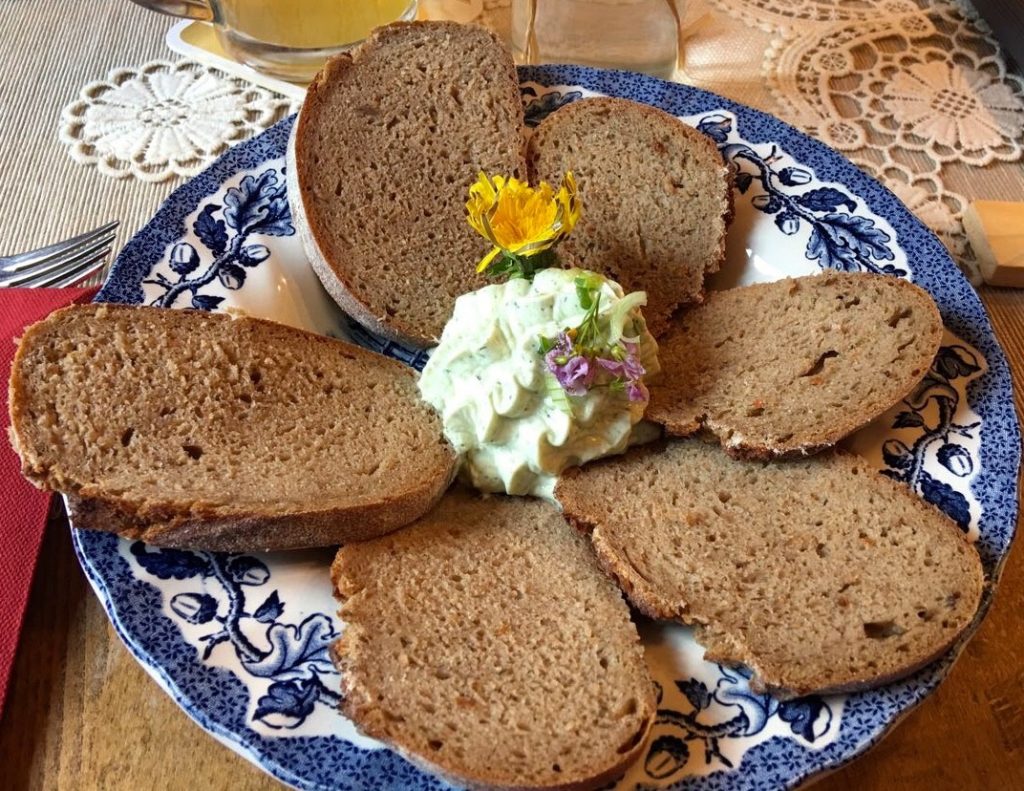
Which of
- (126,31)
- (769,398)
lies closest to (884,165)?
(769,398)

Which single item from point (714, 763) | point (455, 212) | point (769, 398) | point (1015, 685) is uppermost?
point (455, 212)

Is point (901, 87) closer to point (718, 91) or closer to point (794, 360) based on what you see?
point (718, 91)

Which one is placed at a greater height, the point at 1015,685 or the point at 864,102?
the point at 864,102

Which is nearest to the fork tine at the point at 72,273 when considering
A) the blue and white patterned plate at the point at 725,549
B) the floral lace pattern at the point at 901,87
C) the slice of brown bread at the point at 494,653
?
the blue and white patterned plate at the point at 725,549

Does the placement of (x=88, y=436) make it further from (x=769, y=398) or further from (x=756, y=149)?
(x=756, y=149)

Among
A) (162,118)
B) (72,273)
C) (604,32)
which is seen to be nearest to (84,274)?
(72,273)

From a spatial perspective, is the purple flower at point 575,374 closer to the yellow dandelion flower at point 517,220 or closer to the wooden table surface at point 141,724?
the yellow dandelion flower at point 517,220
